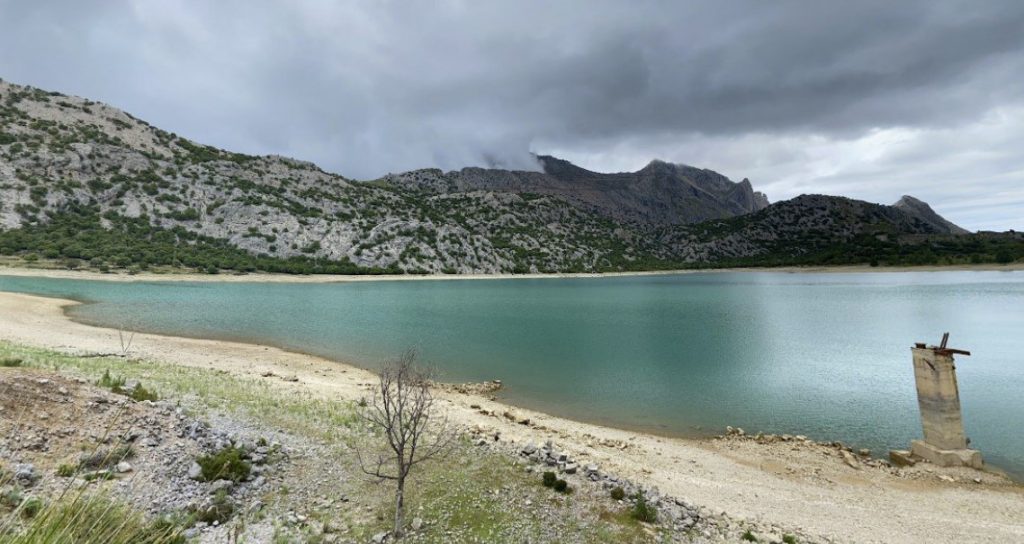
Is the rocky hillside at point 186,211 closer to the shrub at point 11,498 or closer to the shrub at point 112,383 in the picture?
the shrub at point 112,383

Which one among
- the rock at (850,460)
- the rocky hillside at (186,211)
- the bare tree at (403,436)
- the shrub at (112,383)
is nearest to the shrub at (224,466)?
the bare tree at (403,436)

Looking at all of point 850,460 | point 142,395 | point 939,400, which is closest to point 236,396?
point 142,395

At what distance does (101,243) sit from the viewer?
10331cm

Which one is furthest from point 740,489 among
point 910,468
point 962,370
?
point 962,370

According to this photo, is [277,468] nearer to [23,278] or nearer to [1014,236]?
[23,278]

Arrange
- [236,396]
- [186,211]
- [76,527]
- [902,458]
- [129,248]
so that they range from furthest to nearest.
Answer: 1. [186,211]
2. [129,248]
3. [902,458]
4. [236,396]
5. [76,527]

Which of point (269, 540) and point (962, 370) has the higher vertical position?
point (269, 540)

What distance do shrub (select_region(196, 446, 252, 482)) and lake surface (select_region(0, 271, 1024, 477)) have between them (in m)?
16.6

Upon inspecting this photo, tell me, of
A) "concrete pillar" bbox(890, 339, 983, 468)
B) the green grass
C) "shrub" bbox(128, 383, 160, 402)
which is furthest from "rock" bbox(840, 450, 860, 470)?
"shrub" bbox(128, 383, 160, 402)

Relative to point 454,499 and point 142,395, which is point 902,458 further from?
point 142,395

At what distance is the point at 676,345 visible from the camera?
4400 centimetres

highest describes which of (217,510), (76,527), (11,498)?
(76,527)

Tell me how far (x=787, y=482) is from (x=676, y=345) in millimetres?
26779

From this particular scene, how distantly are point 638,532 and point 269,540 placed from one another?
828 centimetres
